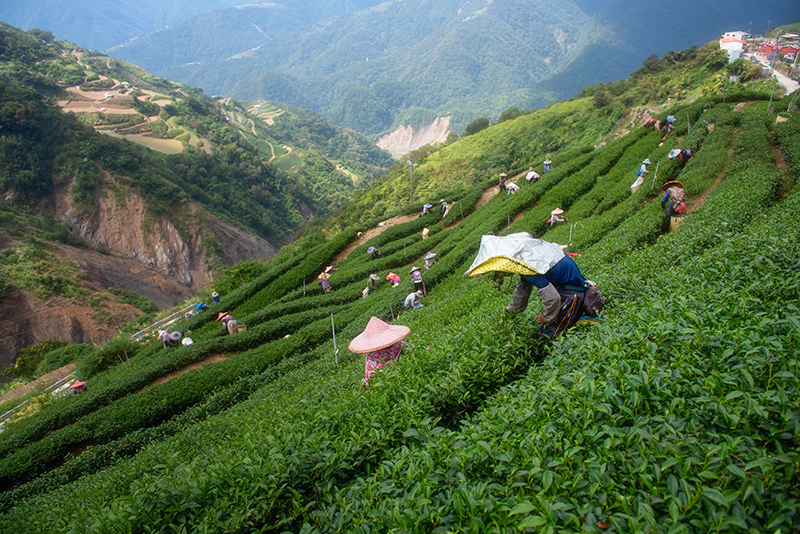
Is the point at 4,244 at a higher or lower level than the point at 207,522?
higher

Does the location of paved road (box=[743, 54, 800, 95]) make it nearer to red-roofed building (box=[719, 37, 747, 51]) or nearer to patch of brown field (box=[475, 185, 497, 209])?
red-roofed building (box=[719, 37, 747, 51])

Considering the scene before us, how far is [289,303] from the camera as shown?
18875 millimetres

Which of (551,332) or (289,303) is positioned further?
(289,303)

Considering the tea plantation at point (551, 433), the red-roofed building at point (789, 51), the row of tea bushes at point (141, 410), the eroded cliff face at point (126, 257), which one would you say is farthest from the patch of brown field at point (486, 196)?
the red-roofed building at point (789, 51)

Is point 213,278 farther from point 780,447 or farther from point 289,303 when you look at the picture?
point 780,447

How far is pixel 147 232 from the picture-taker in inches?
2010

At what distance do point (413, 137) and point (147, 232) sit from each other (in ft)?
505

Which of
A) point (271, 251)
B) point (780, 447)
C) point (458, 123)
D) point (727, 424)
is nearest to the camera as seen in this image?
point (780, 447)

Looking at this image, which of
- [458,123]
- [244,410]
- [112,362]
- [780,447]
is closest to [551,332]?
[780,447]

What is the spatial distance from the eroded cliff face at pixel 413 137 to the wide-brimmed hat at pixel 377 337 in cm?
17241

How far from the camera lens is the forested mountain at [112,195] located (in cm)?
3550

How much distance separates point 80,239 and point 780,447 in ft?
193

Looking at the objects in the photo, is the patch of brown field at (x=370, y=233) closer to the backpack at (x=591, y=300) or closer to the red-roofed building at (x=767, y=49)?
the backpack at (x=591, y=300)

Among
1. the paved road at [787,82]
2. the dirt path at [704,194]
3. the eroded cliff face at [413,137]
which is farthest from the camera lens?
the eroded cliff face at [413,137]
